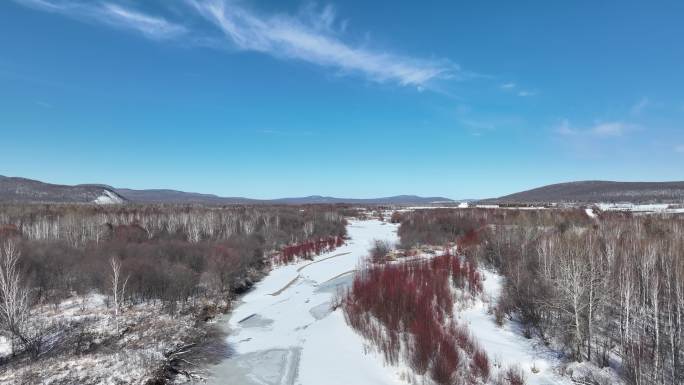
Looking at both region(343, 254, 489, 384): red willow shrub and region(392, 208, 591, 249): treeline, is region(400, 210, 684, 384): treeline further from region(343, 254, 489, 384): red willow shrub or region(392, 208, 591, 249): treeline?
region(392, 208, 591, 249): treeline

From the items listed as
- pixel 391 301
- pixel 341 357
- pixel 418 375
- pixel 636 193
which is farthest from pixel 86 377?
pixel 636 193

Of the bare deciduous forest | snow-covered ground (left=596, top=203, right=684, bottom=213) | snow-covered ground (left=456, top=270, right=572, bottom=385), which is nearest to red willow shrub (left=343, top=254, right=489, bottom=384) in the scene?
snow-covered ground (left=456, top=270, right=572, bottom=385)

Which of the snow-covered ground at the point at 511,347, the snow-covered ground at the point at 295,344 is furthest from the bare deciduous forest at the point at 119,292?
the snow-covered ground at the point at 511,347

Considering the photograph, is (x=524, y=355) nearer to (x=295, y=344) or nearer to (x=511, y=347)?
(x=511, y=347)

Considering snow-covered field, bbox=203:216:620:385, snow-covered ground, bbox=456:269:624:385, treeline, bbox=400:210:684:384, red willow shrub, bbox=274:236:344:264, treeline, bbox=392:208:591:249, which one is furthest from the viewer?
treeline, bbox=392:208:591:249

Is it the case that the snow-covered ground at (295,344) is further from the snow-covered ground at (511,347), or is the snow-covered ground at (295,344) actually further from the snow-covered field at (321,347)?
the snow-covered ground at (511,347)
